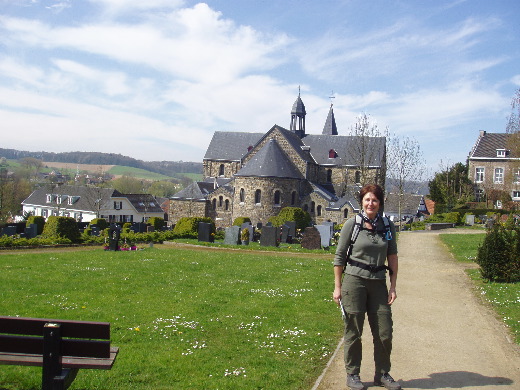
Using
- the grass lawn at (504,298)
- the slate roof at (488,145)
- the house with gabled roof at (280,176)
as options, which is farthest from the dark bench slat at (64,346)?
the slate roof at (488,145)

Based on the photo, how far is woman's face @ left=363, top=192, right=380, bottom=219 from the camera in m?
5.31

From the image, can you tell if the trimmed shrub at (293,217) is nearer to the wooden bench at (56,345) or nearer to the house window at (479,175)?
the house window at (479,175)

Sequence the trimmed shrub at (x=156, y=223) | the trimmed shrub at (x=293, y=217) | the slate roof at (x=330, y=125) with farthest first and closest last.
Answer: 1. the slate roof at (x=330, y=125)
2. the trimmed shrub at (x=293, y=217)
3. the trimmed shrub at (x=156, y=223)

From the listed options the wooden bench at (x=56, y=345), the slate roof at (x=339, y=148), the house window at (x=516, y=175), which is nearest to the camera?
the wooden bench at (x=56, y=345)

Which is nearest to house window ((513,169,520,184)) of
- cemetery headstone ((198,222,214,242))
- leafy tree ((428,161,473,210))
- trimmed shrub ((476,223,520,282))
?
leafy tree ((428,161,473,210))

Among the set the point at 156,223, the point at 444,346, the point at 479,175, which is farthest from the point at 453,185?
the point at 444,346

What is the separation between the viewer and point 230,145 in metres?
53.2

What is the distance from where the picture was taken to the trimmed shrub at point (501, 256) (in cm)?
1222

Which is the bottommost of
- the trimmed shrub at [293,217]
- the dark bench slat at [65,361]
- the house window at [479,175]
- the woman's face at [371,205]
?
the dark bench slat at [65,361]

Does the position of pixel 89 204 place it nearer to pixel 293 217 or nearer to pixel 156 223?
pixel 156 223

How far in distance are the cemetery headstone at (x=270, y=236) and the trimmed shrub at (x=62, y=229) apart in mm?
8930

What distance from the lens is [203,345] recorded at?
673cm

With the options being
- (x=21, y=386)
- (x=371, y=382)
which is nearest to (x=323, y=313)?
(x=371, y=382)

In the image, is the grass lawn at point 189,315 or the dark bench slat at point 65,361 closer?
the dark bench slat at point 65,361
